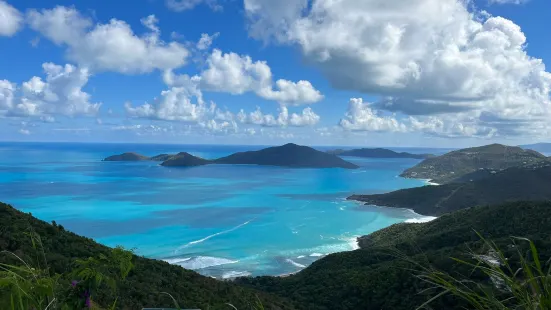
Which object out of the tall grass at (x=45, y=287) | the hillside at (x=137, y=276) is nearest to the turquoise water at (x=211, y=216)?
the hillside at (x=137, y=276)

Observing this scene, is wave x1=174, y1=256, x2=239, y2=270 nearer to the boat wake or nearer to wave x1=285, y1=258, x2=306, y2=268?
the boat wake

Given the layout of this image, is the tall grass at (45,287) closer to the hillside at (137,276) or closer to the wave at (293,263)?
the hillside at (137,276)

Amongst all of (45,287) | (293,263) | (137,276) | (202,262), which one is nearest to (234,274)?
(202,262)

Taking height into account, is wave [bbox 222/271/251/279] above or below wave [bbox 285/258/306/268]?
above

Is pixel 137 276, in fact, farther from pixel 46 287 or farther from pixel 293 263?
pixel 293 263

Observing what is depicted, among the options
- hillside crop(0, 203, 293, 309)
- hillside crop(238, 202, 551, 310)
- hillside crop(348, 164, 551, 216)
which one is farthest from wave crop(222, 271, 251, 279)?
hillside crop(348, 164, 551, 216)

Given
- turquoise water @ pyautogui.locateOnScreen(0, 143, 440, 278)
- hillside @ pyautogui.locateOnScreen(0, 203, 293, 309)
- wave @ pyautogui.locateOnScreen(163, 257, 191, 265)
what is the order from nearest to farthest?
hillside @ pyautogui.locateOnScreen(0, 203, 293, 309) → wave @ pyautogui.locateOnScreen(163, 257, 191, 265) → turquoise water @ pyautogui.locateOnScreen(0, 143, 440, 278)

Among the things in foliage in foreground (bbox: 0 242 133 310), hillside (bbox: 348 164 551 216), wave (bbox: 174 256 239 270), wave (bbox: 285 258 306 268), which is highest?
foliage in foreground (bbox: 0 242 133 310)

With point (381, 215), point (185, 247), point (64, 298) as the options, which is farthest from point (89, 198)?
point (64, 298)
